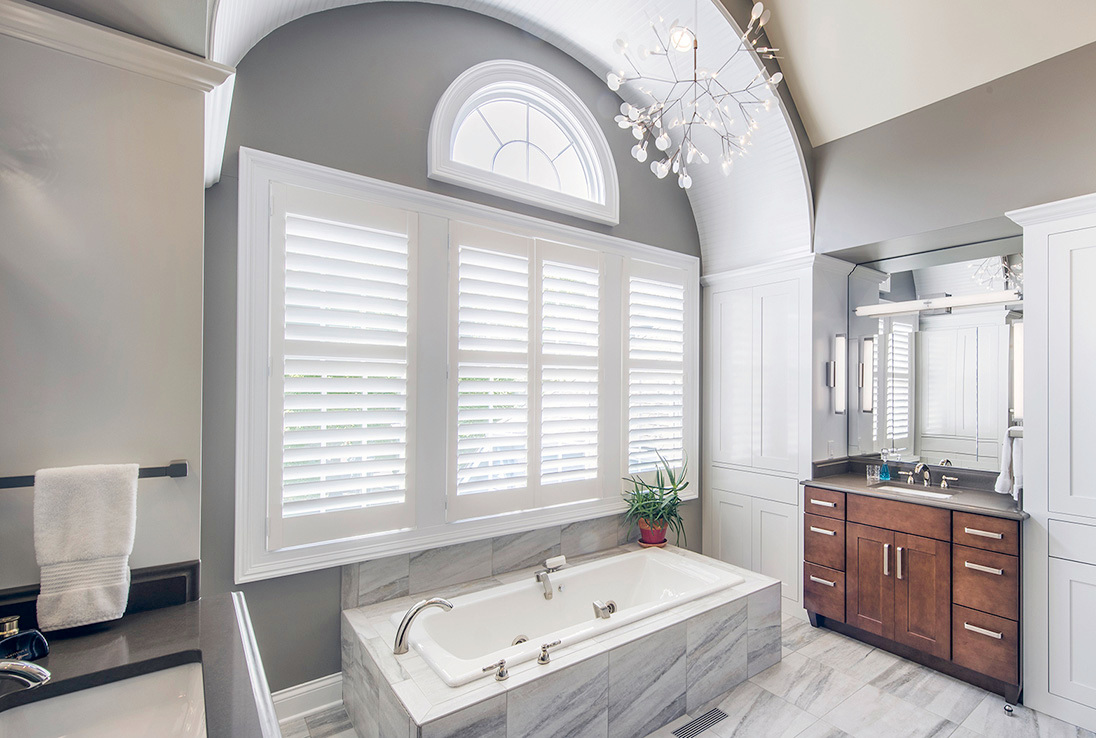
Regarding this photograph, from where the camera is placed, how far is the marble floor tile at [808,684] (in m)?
2.48

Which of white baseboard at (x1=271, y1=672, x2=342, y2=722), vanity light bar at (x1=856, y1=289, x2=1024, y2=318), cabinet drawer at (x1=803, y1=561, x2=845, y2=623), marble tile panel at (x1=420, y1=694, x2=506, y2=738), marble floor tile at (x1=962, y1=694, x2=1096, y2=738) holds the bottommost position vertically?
marble floor tile at (x1=962, y1=694, x2=1096, y2=738)

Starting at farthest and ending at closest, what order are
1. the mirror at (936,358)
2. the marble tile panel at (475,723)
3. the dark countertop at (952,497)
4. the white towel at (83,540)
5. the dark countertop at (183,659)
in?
the mirror at (936,358), the dark countertop at (952,497), the marble tile panel at (475,723), the white towel at (83,540), the dark countertop at (183,659)

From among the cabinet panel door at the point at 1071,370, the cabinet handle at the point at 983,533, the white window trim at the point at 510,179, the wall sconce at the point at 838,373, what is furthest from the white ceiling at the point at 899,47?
the cabinet handle at the point at 983,533

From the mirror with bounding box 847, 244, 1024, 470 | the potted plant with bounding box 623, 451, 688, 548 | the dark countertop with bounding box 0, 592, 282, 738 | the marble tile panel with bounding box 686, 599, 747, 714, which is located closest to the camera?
the dark countertop with bounding box 0, 592, 282, 738

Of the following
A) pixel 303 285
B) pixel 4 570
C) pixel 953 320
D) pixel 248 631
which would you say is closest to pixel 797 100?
pixel 953 320

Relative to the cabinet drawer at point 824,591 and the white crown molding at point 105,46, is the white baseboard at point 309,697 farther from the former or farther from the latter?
the cabinet drawer at point 824,591

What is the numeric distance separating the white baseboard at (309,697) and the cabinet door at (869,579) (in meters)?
2.82

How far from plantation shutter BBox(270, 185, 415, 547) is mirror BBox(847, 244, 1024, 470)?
3.03 m

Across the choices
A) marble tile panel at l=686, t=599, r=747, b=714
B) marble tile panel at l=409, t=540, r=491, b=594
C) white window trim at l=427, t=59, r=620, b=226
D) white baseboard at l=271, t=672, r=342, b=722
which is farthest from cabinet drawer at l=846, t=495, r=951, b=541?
white baseboard at l=271, t=672, r=342, b=722

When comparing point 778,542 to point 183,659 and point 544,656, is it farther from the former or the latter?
point 183,659

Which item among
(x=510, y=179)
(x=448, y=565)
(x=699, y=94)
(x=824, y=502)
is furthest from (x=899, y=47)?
(x=448, y=565)

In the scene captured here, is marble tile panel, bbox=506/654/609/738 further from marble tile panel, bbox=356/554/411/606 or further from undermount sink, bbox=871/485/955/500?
undermount sink, bbox=871/485/955/500

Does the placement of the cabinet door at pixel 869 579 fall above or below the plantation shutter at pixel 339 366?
below

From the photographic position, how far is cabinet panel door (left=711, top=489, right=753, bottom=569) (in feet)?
12.2
